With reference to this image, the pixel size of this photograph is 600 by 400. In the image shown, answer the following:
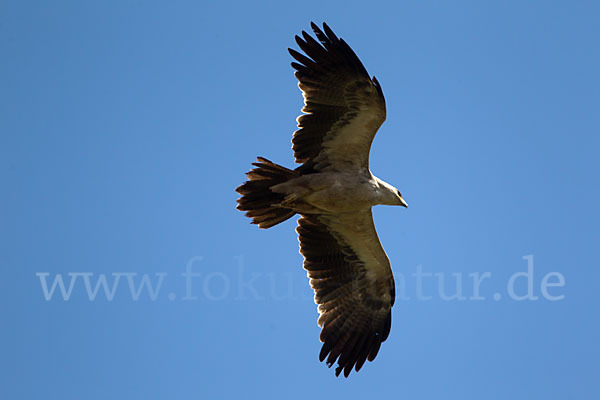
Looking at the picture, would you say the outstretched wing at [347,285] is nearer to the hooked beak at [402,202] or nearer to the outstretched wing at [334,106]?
the hooked beak at [402,202]

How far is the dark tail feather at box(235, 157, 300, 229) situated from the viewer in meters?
9.21

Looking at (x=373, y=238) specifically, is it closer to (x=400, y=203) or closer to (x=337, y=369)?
(x=400, y=203)

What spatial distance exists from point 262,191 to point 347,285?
171 cm

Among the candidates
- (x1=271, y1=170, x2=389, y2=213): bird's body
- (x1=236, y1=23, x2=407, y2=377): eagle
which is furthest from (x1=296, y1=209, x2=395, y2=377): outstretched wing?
(x1=271, y1=170, x2=389, y2=213): bird's body

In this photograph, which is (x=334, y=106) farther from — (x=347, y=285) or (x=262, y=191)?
(x=347, y=285)

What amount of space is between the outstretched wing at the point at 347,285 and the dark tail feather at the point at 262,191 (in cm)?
63

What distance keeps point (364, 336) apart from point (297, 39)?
371 centimetres

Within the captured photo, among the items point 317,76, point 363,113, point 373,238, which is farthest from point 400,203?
point 317,76

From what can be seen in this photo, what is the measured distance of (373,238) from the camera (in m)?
9.70

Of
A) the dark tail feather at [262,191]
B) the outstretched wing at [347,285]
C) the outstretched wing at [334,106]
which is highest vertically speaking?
the outstretched wing at [334,106]

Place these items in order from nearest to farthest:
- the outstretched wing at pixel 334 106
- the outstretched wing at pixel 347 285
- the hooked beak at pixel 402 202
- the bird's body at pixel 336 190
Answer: the outstretched wing at pixel 334 106 < the bird's body at pixel 336 190 < the hooked beak at pixel 402 202 < the outstretched wing at pixel 347 285

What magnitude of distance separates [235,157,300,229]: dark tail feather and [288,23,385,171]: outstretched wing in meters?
0.32

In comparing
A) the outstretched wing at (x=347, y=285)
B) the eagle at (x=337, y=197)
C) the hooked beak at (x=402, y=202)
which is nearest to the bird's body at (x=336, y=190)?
the eagle at (x=337, y=197)

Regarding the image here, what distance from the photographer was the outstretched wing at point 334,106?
29.2ft
